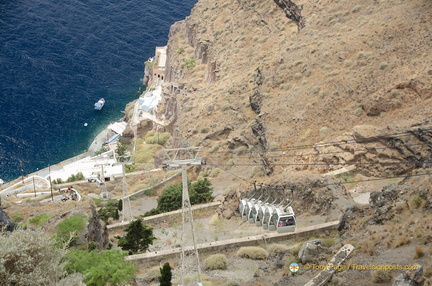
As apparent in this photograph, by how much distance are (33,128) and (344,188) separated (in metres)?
70.1

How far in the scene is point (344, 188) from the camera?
39125 mm

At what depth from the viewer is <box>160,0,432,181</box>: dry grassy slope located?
4959cm

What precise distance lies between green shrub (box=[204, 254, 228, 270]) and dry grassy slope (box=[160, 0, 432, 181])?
1439cm

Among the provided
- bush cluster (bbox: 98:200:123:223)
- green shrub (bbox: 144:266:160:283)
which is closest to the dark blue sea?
bush cluster (bbox: 98:200:123:223)

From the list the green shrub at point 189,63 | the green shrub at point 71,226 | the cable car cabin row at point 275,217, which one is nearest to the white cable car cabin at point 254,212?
the cable car cabin row at point 275,217

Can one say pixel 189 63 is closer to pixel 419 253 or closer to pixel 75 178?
pixel 75 178

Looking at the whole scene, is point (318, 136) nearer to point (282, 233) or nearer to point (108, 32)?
point (282, 233)

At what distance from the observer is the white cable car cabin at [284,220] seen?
114 feet

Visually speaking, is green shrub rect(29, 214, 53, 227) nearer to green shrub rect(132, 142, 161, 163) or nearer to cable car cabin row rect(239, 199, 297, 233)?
cable car cabin row rect(239, 199, 297, 233)

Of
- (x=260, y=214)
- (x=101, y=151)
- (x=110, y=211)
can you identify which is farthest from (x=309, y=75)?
(x=101, y=151)

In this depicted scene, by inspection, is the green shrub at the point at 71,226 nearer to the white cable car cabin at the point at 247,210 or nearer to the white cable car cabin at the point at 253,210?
the white cable car cabin at the point at 247,210

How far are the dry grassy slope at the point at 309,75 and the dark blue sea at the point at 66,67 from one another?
2114 centimetres

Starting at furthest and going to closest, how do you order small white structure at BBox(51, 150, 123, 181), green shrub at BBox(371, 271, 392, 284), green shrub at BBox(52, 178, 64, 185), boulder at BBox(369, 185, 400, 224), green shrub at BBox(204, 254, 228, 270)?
small white structure at BBox(51, 150, 123, 181), green shrub at BBox(52, 178, 64, 185), green shrub at BBox(204, 254, 228, 270), boulder at BBox(369, 185, 400, 224), green shrub at BBox(371, 271, 392, 284)

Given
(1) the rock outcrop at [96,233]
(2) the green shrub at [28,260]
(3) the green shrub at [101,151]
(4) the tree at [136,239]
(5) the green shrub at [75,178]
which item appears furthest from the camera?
(3) the green shrub at [101,151]
